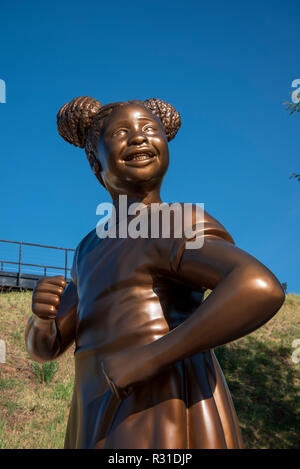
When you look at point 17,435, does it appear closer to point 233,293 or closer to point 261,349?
point 261,349

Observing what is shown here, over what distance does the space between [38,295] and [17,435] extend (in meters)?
5.59

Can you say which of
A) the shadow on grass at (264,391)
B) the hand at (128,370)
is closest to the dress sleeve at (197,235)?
the hand at (128,370)

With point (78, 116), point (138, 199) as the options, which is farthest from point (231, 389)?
point (78, 116)

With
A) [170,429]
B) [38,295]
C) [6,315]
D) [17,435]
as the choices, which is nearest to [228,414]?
[170,429]

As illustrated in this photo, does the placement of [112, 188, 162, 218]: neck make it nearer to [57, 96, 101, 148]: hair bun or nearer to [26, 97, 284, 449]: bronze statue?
[26, 97, 284, 449]: bronze statue

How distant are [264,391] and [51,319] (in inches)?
291

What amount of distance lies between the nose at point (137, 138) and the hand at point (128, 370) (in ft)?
2.68

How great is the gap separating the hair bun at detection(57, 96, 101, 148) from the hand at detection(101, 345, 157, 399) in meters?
1.07

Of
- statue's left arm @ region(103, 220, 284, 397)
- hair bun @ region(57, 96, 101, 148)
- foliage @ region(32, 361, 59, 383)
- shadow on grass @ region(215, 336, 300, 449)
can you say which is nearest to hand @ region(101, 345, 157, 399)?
statue's left arm @ region(103, 220, 284, 397)

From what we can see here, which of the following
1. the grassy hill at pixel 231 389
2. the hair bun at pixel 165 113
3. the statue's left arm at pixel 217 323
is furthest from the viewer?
the grassy hill at pixel 231 389

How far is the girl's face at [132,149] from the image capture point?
6.52 feet

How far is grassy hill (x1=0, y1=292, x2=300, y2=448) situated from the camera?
281 inches

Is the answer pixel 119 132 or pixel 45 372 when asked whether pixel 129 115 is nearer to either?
pixel 119 132

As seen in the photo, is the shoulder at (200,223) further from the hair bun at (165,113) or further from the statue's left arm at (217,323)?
the hair bun at (165,113)
